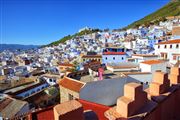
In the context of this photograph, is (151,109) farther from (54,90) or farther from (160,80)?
(54,90)

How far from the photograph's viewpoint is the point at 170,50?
3184 centimetres

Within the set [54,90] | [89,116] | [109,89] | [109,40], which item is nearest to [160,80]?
[89,116]

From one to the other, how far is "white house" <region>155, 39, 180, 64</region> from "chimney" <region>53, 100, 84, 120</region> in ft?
105

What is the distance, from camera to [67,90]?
20.0 m

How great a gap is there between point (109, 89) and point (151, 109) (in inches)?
563

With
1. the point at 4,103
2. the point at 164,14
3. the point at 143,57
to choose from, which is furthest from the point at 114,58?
the point at 164,14

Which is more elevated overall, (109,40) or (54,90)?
(109,40)

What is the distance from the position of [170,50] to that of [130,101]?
32622 mm

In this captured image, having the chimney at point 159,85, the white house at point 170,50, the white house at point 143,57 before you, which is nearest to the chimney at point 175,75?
the chimney at point 159,85

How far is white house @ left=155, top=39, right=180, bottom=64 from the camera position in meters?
30.6

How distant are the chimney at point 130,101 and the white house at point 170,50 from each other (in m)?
30.9

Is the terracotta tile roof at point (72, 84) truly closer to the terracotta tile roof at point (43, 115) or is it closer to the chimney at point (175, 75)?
the terracotta tile roof at point (43, 115)

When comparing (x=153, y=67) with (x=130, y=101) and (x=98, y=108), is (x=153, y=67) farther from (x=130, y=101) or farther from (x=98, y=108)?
(x=130, y=101)

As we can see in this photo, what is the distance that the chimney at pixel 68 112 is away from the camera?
210 centimetres
